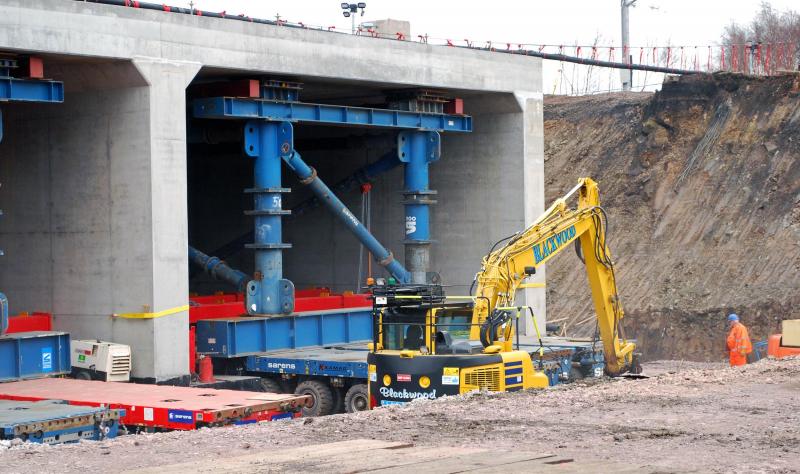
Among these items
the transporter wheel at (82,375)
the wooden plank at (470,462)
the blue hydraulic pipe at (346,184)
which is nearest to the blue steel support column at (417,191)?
the blue hydraulic pipe at (346,184)

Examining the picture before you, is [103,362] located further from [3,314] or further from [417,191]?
[417,191]

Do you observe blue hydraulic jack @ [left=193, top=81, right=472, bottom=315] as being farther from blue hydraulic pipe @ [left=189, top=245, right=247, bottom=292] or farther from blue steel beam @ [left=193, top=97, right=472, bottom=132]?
blue hydraulic pipe @ [left=189, top=245, right=247, bottom=292]

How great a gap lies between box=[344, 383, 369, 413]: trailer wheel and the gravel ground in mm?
4871

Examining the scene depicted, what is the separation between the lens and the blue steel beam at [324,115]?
86.1 ft

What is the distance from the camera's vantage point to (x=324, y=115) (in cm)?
2798

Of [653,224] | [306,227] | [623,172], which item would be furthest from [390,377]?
[623,172]

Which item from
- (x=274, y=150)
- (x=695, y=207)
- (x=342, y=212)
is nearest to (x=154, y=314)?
(x=274, y=150)

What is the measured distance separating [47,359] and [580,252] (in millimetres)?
10452

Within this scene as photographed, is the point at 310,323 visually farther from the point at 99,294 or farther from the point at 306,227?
the point at 306,227

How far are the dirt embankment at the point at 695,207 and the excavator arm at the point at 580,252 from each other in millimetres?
10145

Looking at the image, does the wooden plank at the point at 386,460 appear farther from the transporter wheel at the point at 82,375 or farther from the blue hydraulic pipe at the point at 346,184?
the blue hydraulic pipe at the point at 346,184

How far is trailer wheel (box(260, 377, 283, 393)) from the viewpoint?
24.6m

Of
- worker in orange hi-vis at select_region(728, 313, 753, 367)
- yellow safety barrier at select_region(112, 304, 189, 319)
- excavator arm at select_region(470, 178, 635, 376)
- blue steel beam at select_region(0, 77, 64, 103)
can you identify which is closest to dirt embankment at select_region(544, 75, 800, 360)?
worker in orange hi-vis at select_region(728, 313, 753, 367)

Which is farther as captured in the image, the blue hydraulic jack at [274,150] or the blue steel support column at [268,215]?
the blue steel support column at [268,215]
